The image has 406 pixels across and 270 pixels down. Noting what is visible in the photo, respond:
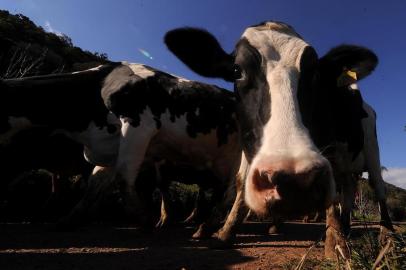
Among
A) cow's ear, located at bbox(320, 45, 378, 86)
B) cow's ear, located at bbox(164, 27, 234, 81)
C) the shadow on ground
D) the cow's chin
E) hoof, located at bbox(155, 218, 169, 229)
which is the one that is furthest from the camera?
hoof, located at bbox(155, 218, 169, 229)

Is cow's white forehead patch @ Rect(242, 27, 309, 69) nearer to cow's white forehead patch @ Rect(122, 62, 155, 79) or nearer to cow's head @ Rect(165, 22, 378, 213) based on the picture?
cow's head @ Rect(165, 22, 378, 213)

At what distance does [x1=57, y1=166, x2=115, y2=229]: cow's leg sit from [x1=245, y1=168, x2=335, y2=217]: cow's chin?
4153 mm

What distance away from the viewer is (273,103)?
2.97m

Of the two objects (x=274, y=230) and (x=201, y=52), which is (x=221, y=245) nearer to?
(x=201, y=52)

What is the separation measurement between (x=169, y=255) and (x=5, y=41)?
40.3 feet

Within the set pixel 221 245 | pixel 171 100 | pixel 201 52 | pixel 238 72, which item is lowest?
pixel 221 245

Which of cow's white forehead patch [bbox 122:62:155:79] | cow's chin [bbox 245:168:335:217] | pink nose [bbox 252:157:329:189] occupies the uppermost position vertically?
cow's white forehead patch [bbox 122:62:155:79]

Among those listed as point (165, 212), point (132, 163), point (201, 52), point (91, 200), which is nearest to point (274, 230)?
point (165, 212)

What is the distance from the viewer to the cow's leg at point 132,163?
5.58m

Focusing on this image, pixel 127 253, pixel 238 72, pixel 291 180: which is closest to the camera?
pixel 291 180

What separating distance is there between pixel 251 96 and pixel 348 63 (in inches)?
54.1

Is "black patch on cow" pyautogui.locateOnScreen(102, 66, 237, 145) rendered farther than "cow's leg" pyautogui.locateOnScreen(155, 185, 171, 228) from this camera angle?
No

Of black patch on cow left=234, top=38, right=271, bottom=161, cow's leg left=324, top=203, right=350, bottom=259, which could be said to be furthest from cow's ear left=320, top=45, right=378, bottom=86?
cow's leg left=324, top=203, right=350, bottom=259

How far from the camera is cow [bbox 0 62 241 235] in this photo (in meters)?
6.06
